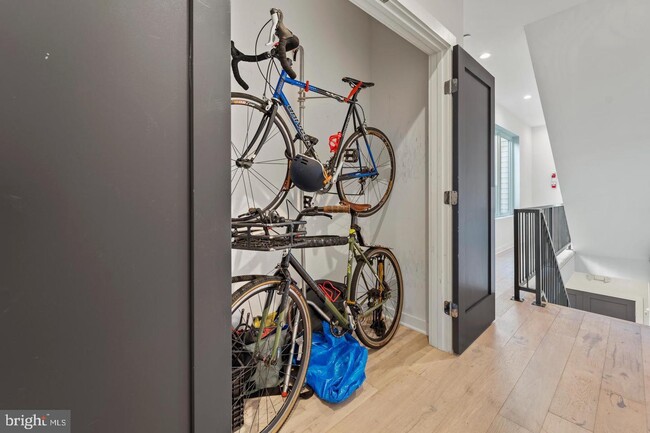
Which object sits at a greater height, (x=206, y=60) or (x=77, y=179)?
(x=206, y=60)

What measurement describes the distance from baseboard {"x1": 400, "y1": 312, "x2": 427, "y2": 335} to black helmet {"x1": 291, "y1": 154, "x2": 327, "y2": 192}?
1.51 m

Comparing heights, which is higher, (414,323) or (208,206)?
(208,206)

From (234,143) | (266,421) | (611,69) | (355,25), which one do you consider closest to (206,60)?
(234,143)

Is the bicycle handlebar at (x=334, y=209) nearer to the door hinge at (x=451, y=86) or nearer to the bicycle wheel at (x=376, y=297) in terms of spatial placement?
the bicycle wheel at (x=376, y=297)

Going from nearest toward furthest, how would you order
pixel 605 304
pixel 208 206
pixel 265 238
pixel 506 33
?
pixel 208 206 → pixel 265 238 → pixel 506 33 → pixel 605 304

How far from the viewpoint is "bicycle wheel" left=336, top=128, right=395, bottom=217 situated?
2217mm

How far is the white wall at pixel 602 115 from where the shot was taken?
97.3 inches

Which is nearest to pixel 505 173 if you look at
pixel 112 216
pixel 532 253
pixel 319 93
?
pixel 532 253

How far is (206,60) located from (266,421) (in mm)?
1545

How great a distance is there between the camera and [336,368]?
5.09 ft

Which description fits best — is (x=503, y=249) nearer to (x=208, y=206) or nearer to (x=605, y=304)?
(x=605, y=304)

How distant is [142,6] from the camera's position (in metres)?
0.64

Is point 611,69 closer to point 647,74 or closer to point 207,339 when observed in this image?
point 647,74

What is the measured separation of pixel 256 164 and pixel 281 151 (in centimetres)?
21
